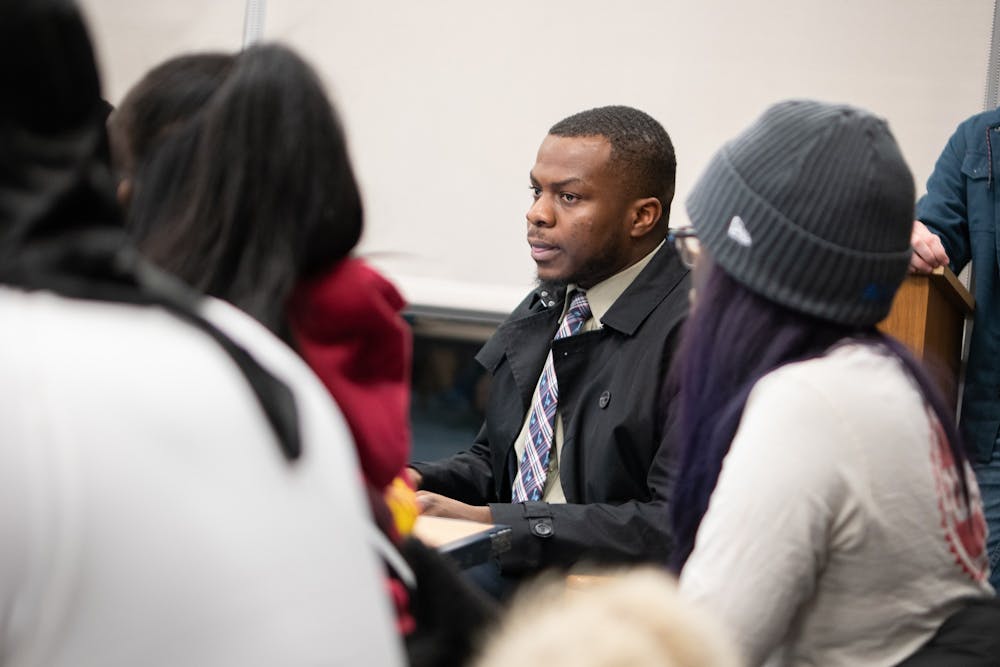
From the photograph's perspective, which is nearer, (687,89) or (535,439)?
(535,439)

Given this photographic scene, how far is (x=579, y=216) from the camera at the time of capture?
10.0 ft

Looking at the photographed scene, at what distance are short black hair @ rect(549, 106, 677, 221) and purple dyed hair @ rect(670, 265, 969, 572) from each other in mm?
1396

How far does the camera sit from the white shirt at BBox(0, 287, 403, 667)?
0.73 meters

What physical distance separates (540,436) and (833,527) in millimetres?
1364

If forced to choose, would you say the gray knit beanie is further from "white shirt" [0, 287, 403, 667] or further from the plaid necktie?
the plaid necktie

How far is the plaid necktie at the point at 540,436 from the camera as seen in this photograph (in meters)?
2.83

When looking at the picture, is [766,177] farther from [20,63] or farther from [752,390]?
[20,63]

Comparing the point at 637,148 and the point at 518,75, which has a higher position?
the point at 637,148

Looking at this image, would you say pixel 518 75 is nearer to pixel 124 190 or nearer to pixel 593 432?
pixel 593 432

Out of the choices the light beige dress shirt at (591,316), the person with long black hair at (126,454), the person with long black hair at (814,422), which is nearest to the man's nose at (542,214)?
the light beige dress shirt at (591,316)

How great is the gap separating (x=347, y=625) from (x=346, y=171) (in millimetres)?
465

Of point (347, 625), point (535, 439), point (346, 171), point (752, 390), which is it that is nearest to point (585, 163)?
point (535, 439)

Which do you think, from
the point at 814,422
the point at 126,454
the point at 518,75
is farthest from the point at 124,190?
the point at 518,75

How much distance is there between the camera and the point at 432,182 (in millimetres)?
4504
